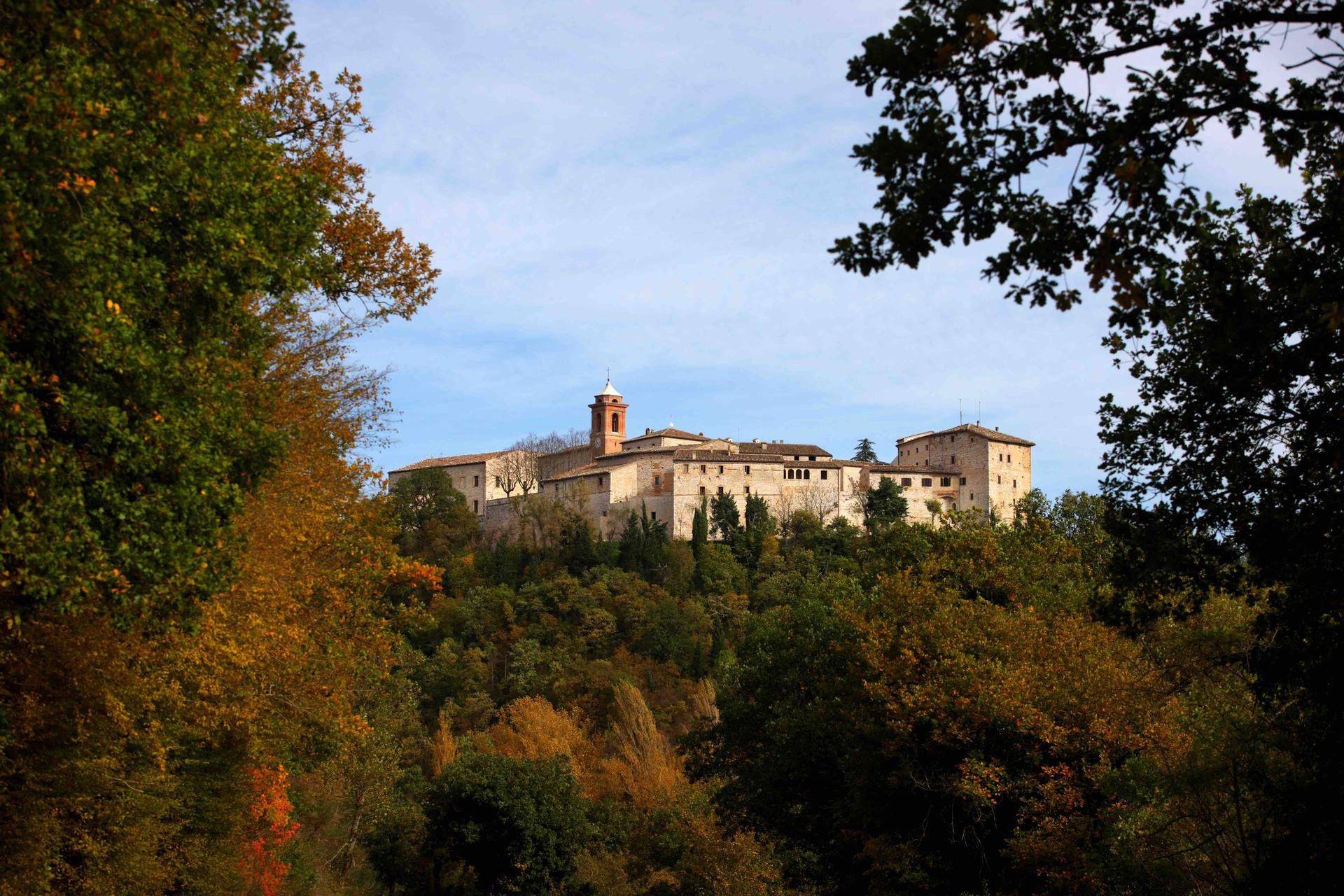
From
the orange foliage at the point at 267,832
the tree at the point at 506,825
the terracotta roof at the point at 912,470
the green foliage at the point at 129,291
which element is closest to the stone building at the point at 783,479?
the terracotta roof at the point at 912,470

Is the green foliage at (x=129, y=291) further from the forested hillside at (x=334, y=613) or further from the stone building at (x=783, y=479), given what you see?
the stone building at (x=783, y=479)

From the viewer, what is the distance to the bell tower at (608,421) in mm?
99500

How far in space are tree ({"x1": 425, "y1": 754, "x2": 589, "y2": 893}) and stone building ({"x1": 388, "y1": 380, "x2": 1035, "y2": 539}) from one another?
45.0 meters

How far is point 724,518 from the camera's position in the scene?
80.2 meters

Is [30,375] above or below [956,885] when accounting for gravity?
above

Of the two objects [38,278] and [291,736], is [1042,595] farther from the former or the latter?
[38,278]

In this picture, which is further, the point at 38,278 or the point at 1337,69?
the point at 38,278

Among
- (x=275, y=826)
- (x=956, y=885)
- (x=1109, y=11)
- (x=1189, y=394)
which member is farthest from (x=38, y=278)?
(x=275, y=826)

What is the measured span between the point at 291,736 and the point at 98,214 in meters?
11.0

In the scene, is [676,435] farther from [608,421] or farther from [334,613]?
[334,613]

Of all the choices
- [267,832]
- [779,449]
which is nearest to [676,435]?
[779,449]

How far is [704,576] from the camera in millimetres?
73375

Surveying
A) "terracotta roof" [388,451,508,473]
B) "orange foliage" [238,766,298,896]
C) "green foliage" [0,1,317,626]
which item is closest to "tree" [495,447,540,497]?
"terracotta roof" [388,451,508,473]

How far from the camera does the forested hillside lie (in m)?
8.70
